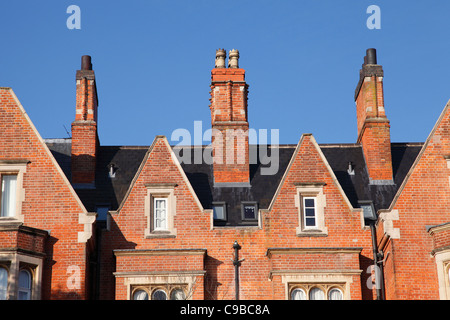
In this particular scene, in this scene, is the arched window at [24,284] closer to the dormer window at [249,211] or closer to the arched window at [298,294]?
the dormer window at [249,211]

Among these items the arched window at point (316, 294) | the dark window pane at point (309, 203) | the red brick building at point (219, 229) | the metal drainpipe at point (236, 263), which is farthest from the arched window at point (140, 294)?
the dark window pane at point (309, 203)

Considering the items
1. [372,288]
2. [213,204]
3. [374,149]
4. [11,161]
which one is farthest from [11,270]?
[374,149]

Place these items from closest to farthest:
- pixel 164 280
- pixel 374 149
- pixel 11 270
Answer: pixel 11 270, pixel 164 280, pixel 374 149

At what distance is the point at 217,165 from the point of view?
127 ft

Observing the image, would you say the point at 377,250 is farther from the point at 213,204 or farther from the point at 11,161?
the point at 11,161

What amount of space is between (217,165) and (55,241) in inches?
309

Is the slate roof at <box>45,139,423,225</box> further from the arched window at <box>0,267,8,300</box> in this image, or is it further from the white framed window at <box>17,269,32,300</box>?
the arched window at <box>0,267,8,300</box>

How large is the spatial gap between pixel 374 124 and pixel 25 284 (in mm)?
15679

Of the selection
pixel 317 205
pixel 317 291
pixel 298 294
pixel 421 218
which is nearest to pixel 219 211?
pixel 317 205

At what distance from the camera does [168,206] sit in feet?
118
